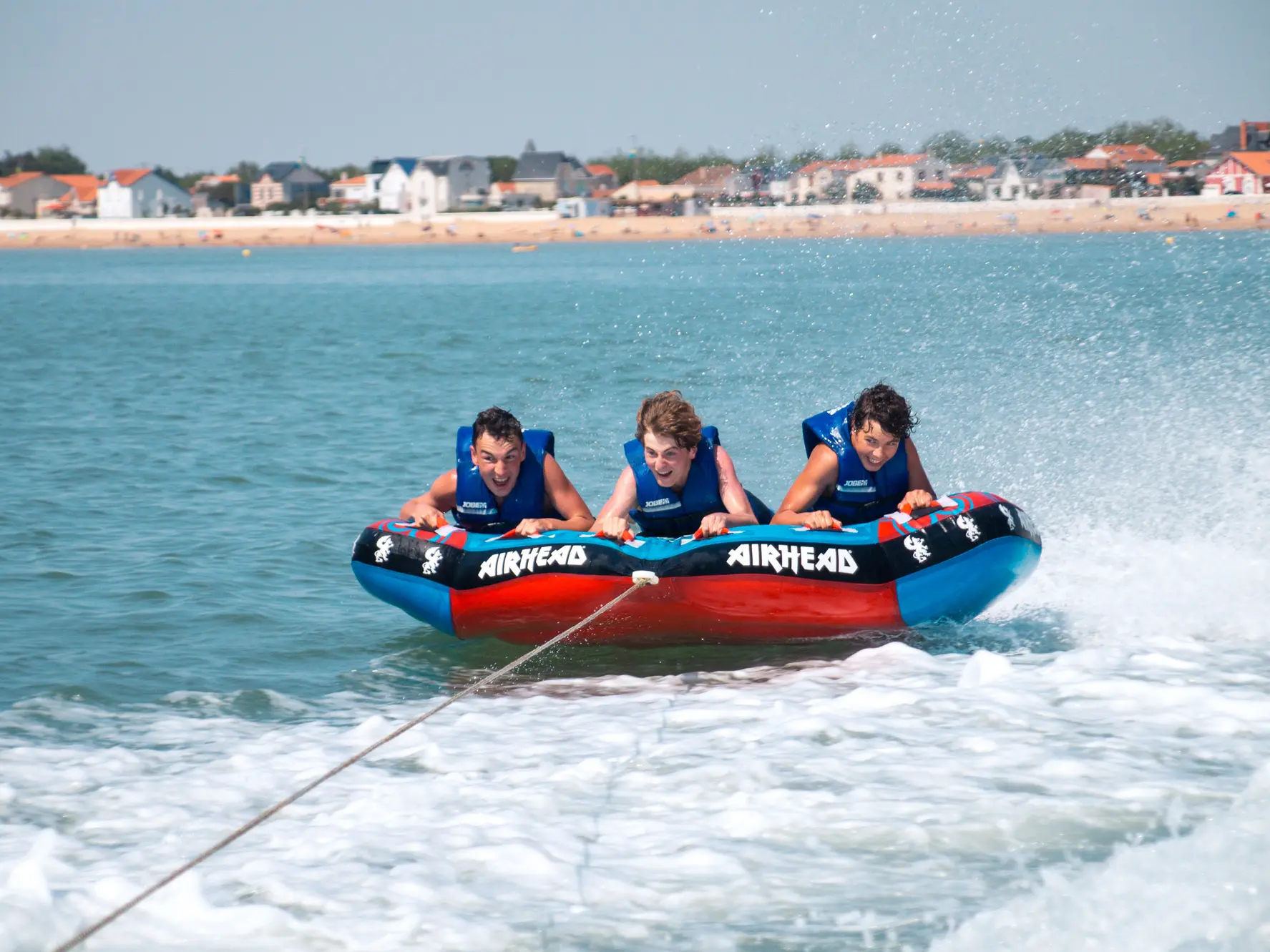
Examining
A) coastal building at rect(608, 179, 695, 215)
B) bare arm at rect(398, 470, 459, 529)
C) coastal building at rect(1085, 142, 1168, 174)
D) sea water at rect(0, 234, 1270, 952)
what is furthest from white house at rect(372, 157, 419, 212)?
bare arm at rect(398, 470, 459, 529)

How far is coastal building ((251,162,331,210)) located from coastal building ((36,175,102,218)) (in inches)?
533

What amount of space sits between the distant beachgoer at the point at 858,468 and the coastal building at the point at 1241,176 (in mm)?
22306

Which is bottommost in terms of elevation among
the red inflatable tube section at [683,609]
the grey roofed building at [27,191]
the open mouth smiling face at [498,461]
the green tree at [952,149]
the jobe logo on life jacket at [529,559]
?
the red inflatable tube section at [683,609]

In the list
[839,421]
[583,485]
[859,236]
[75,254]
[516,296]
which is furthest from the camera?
[75,254]

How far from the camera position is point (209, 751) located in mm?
4766

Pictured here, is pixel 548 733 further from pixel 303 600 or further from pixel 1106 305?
pixel 1106 305

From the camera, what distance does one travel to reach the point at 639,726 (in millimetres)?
4879

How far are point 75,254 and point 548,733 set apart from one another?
98875 millimetres

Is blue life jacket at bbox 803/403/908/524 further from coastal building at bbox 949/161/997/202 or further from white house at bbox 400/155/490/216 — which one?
white house at bbox 400/155/490/216

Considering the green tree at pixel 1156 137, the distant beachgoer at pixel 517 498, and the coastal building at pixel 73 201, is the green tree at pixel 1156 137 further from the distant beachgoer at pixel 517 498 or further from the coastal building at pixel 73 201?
the coastal building at pixel 73 201

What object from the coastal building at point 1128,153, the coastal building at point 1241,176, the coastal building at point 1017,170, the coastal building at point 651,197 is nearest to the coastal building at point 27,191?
the coastal building at point 651,197

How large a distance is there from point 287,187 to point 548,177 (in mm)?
26968

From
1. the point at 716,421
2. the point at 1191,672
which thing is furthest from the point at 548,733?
the point at 716,421

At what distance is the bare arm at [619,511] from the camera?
5625 millimetres
